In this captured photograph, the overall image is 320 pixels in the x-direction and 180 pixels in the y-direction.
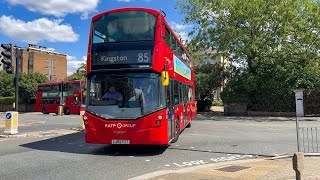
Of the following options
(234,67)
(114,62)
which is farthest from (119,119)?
(234,67)

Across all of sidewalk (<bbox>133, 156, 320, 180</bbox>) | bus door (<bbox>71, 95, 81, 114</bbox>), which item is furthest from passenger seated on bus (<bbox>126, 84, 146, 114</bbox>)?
bus door (<bbox>71, 95, 81, 114</bbox>)

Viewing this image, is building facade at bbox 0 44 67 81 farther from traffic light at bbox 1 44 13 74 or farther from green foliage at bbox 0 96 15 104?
traffic light at bbox 1 44 13 74

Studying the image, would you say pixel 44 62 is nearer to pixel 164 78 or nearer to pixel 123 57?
pixel 123 57

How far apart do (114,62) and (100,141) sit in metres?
2.44

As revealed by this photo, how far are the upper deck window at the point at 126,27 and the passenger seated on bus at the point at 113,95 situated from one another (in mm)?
1512

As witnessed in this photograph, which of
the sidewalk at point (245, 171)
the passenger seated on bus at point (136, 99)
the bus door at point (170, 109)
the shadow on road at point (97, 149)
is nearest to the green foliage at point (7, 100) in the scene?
the shadow on road at point (97, 149)

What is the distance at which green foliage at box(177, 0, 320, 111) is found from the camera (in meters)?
30.3

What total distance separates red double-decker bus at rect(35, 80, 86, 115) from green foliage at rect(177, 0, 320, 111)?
1504cm

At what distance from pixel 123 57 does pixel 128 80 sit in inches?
28.2

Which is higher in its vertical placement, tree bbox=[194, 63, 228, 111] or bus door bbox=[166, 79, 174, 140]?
tree bbox=[194, 63, 228, 111]

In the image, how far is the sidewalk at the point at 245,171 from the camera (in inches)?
299

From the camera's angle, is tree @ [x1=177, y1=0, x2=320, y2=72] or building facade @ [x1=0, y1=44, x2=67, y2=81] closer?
tree @ [x1=177, y1=0, x2=320, y2=72]

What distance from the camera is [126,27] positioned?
1123cm

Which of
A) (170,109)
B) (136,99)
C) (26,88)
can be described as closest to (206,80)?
(170,109)
